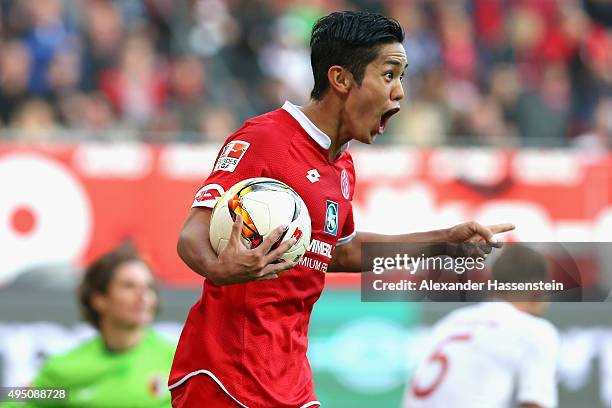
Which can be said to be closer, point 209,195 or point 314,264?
point 209,195

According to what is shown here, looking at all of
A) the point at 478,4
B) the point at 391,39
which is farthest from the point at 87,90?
the point at 391,39

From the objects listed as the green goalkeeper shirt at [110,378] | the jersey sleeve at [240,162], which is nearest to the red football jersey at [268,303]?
the jersey sleeve at [240,162]

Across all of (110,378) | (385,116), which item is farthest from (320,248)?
(110,378)

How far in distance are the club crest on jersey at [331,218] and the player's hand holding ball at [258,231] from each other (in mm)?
358

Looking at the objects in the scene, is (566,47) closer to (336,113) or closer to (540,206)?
(540,206)

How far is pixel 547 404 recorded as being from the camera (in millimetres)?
6145

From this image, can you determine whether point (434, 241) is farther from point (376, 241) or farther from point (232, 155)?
point (232, 155)

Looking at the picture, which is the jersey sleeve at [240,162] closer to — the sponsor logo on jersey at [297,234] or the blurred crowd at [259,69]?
the sponsor logo on jersey at [297,234]

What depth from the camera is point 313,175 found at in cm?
489

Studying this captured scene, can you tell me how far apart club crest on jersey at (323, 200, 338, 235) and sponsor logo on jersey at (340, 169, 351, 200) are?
116 millimetres

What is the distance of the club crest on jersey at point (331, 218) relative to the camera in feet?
16.2

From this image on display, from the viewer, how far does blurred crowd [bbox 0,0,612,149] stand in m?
12.8

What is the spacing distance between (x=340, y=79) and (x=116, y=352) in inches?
115

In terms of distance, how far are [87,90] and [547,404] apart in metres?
8.25
